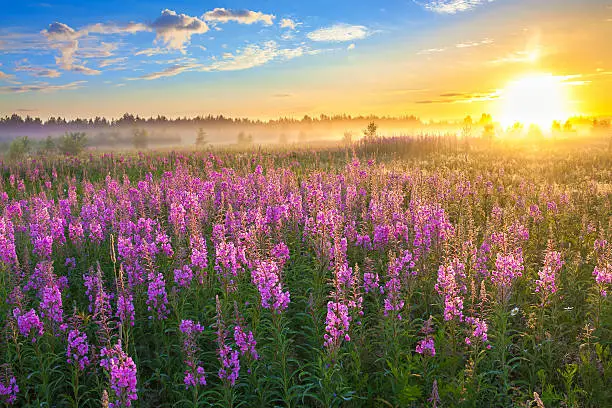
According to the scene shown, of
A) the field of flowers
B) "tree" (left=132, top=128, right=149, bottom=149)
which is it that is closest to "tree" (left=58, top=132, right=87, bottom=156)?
the field of flowers

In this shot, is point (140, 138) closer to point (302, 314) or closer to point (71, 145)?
point (71, 145)

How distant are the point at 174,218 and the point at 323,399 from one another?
176 inches

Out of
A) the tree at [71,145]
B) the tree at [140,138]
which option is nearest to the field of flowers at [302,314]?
the tree at [71,145]

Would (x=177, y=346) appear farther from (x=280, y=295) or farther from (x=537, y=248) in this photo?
(x=537, y=248)

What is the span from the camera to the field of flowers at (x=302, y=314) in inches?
161

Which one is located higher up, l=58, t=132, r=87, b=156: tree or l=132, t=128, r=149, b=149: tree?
l=132, t=128, r=149, b=149: tree

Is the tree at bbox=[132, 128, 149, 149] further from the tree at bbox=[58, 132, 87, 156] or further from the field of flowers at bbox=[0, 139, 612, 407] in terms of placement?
the field of flowers at bbox=[0, 139, 612, 407]

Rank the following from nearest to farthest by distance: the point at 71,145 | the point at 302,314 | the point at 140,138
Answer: the point at 302,314 → the point at 71,145 → the point at 140,138

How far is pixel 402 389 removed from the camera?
12.5ft

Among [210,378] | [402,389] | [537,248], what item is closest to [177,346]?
[210,378]

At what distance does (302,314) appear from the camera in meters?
5.54

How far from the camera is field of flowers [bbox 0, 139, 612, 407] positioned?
161 inches

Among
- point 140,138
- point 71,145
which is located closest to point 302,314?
point 71,145

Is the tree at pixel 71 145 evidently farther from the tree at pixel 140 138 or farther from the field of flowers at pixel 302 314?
the tree at pixel 140 138
